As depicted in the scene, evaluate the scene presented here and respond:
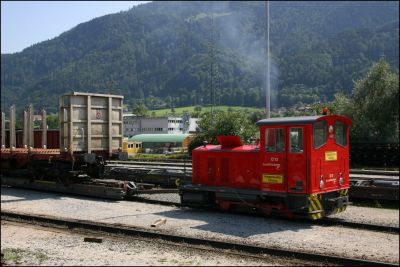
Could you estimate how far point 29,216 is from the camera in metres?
12.2

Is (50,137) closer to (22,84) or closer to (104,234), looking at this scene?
(104,234)

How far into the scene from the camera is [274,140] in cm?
1159

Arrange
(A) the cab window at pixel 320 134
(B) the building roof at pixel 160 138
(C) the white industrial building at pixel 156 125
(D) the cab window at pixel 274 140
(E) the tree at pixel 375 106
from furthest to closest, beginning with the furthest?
(C) the white industrial building at pixel 156 125 < (B) the building roof at pixel 160 138 < (E) the tree at pixel 375 106 < (D) the cab window at pixel 274 140 < (A) the cab window at pixel 320 134

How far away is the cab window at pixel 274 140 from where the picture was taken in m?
11.4

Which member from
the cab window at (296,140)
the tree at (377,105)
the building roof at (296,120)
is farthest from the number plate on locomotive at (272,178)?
the tree at (377,105)

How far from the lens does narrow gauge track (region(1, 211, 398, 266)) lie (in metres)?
7.83

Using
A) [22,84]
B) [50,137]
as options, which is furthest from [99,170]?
[22,84]

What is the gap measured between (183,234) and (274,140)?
3.49 m

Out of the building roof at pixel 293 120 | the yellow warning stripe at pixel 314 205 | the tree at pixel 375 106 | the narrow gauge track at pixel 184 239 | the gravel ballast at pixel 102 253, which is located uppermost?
the tree at pixel 375 106

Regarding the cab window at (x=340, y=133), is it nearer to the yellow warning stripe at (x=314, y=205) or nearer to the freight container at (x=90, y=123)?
the yellow warning stripe at (x=314, y=205)

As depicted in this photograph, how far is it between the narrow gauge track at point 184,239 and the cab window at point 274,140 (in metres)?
3.39

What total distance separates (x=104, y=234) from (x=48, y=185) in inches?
300

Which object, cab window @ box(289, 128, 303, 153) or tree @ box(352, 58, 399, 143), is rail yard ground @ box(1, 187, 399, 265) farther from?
tree @ box(352, 58, 399, 143)

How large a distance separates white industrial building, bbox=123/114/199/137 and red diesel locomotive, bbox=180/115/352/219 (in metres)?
101
